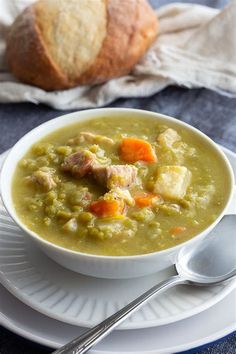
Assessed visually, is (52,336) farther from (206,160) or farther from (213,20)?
(213,20)

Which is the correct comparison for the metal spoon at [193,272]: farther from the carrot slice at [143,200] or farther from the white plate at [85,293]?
→ the carrot slice at [143,200]

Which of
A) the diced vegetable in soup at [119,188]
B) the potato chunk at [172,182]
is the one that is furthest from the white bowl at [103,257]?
the potato chunk at [172,182]

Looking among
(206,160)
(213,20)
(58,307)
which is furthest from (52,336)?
(213,20)

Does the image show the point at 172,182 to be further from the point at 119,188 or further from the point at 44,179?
the point at 44,179

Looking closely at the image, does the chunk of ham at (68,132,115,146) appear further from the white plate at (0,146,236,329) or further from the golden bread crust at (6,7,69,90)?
the golden bread crust at (6,7,69,90)

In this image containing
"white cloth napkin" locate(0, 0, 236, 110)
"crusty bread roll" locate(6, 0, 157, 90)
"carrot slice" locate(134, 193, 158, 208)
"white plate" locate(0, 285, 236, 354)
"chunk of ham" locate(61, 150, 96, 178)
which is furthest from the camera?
"white cloth napkin" locate(0, 0, 236, 110)

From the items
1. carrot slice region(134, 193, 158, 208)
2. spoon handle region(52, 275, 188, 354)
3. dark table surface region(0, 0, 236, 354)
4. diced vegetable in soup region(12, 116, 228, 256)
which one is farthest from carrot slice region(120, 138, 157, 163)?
dark table surface region(0, 0, 236, 354)

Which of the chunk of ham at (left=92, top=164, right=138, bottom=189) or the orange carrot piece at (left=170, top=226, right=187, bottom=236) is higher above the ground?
the chunk of ham at (left=92, top=164, right=138, bottom=189)
